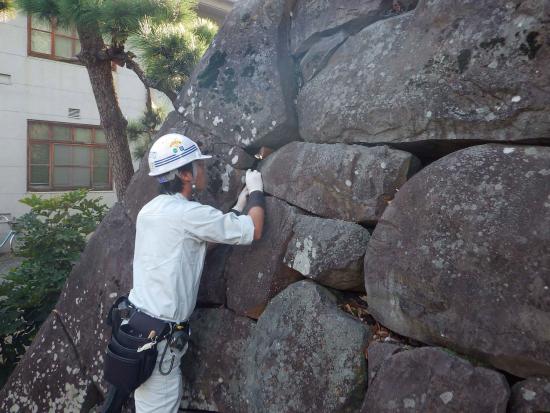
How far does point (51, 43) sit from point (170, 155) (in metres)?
10.5

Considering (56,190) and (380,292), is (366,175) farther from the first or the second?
(56,190)

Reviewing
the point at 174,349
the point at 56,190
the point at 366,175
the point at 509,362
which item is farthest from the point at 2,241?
the point at 509,362

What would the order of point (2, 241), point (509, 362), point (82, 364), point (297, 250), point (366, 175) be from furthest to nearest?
1. point (2, 241)
2. point (82, 364)
3. point (297, 250)
4. point (366, 175)
5. point (509, 362)

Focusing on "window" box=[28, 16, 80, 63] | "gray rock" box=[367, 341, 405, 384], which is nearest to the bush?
"gray rock" box=[367, 341, 405, 384]

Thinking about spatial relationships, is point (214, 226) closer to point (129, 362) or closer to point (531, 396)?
point (129, 362)

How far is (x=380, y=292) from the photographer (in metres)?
2.41

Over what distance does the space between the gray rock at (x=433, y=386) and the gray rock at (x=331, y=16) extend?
204 cm

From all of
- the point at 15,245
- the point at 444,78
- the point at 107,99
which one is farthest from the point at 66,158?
the point at 444,78

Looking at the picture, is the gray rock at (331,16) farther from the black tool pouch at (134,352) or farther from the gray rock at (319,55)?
the black tool pouch at (134,352)

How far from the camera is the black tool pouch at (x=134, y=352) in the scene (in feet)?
8.83

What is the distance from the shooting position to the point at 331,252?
2643 millimetres

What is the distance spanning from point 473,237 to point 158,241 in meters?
1.73

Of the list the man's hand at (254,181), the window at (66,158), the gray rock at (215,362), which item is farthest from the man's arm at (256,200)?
the window at (66,158)

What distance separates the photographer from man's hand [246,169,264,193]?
311 centimetres
